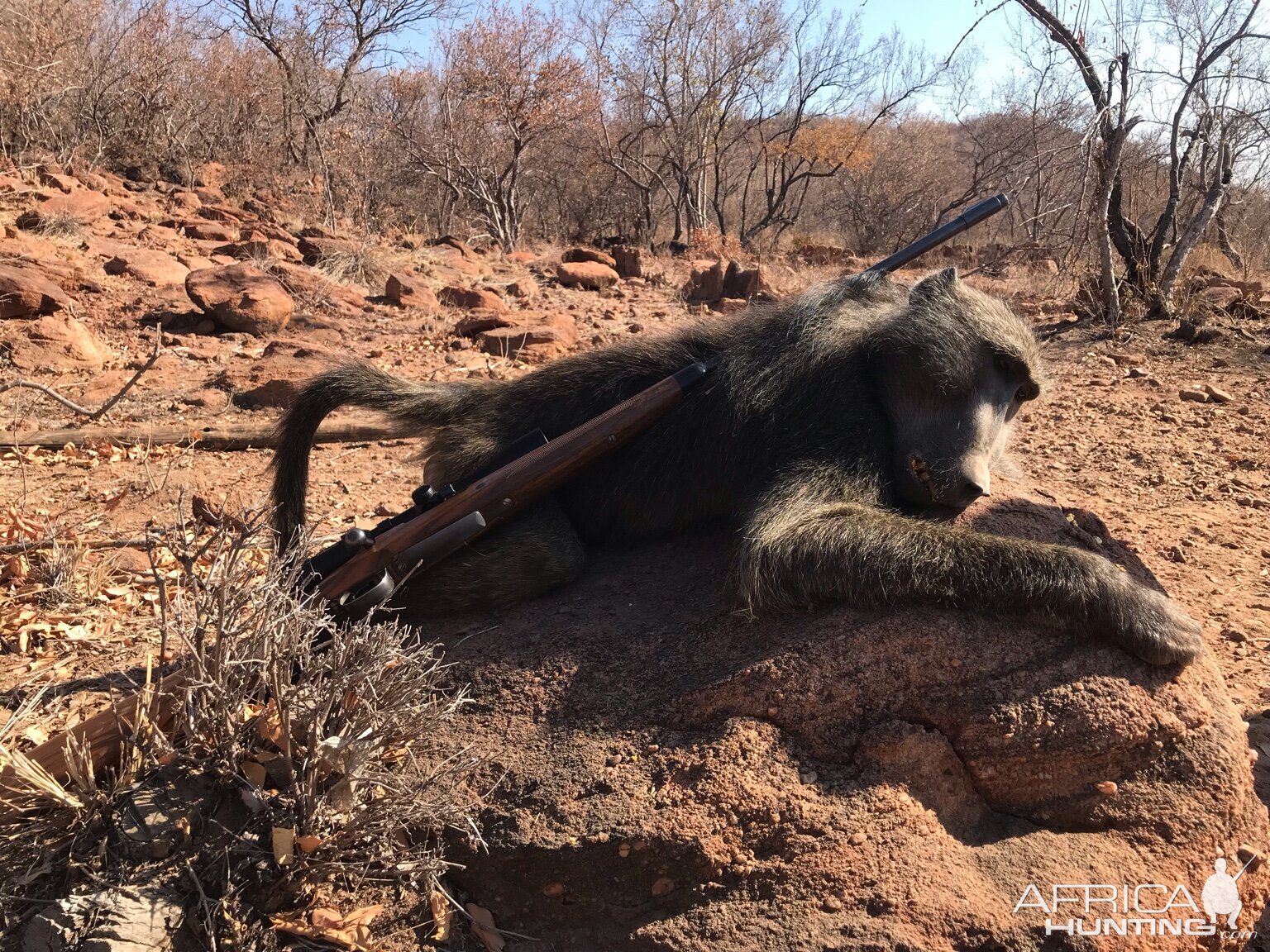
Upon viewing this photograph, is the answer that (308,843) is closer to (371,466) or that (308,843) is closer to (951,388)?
(951,388)

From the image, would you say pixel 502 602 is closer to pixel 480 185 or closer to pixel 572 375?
pixel 572 375

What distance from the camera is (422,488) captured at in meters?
3.04

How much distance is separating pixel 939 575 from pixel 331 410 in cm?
231

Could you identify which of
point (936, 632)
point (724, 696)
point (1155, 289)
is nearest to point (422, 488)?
point (724, 696)

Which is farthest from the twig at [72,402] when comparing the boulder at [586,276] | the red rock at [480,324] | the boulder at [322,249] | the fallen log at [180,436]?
the boulder at [586,276]

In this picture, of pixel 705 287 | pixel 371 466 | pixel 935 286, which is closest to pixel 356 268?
pixel 705 287

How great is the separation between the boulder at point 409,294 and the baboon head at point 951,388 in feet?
27.5

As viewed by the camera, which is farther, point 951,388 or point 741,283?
point 741,283

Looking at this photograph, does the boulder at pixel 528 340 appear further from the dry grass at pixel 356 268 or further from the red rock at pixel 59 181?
the red rock at pixel 59 181

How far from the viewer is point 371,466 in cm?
604

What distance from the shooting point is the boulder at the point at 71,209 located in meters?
11.9

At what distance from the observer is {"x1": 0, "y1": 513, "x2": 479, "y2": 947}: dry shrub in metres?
2.06

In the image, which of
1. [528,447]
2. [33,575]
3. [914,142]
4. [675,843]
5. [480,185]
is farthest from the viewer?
[914,142]

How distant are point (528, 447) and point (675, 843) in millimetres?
1498
